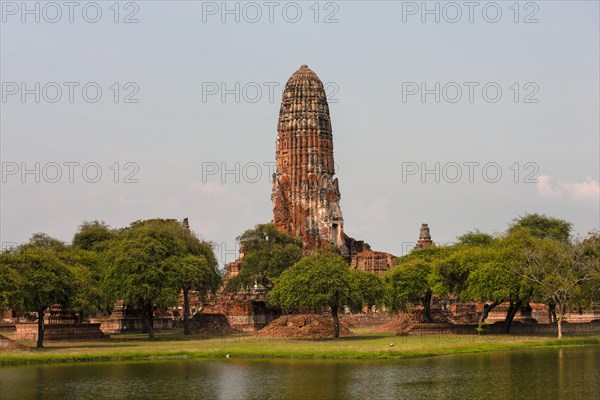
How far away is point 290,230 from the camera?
448 feet

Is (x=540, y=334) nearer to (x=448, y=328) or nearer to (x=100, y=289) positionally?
(x=448, y=328)

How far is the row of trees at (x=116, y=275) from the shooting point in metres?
65.5

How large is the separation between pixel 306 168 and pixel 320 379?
87.5 meters

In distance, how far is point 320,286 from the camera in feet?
253

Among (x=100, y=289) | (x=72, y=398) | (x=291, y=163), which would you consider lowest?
(x=72, y=398)

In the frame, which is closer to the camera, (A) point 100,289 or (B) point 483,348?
(B) point 483,348

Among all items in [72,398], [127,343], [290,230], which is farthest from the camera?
[290,230]

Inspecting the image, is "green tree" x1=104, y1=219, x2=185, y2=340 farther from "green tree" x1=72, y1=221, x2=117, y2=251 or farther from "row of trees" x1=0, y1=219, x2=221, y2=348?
"green tree" x1=72, y1=221, x2=117, y2=251

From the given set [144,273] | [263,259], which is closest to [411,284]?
[144,273]

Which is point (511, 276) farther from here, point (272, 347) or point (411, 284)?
point (272, 347)

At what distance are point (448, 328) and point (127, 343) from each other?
1000 inches

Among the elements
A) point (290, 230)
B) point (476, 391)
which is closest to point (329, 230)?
point (290, 230)

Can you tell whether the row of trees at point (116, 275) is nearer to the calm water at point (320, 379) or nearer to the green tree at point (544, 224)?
the calm water at point (320, 379)

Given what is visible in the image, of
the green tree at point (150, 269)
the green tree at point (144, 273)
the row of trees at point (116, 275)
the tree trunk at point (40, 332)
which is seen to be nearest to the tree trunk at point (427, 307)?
the row of trees at point (116, 275)
